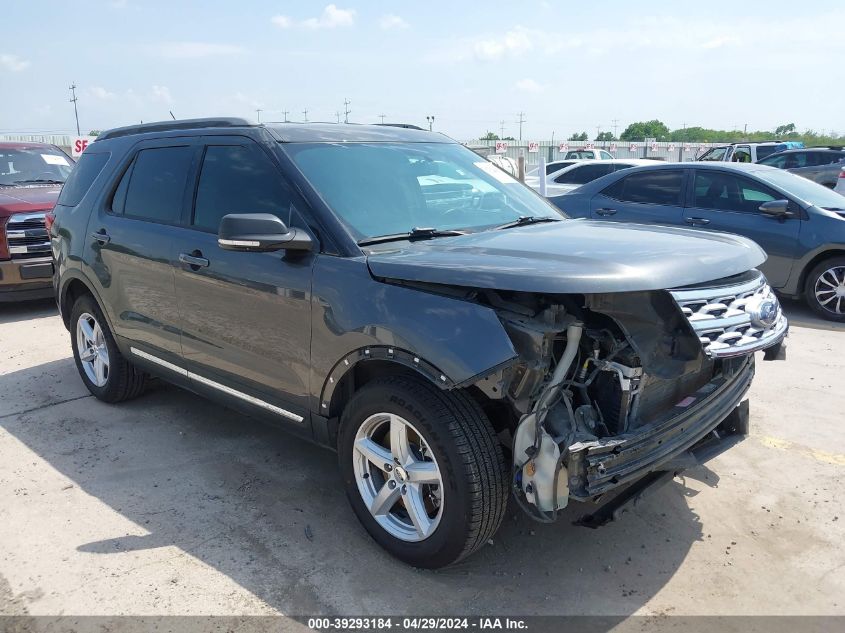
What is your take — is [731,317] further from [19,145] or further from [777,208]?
[19,145]

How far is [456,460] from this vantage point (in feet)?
9.07

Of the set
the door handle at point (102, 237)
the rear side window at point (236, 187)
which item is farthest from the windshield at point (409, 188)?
the door handle at point (102, 237)

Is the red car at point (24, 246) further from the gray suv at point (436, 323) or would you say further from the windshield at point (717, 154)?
the windshield at point (717, 154)

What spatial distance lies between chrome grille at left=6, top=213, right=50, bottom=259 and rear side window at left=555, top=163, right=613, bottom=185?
885cm

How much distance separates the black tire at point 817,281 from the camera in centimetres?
734

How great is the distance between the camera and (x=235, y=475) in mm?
4055

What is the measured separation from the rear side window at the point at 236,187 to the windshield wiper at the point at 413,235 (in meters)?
0.46

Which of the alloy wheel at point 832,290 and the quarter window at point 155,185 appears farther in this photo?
the alloy wheel at point 832,290

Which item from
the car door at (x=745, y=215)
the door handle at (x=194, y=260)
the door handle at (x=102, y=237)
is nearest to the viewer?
the door handle at (x=194, y=260)

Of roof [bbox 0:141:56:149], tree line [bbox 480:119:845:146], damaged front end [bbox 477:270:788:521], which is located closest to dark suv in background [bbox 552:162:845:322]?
damaged front end [bbox 477:270:788:521]

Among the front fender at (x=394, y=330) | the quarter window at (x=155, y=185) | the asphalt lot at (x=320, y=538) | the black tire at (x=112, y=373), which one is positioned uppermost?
the quarter window at (x=155, y=185)

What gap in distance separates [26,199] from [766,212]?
8.60 m

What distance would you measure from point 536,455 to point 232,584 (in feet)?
4.83

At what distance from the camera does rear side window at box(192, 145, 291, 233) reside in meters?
3.55
